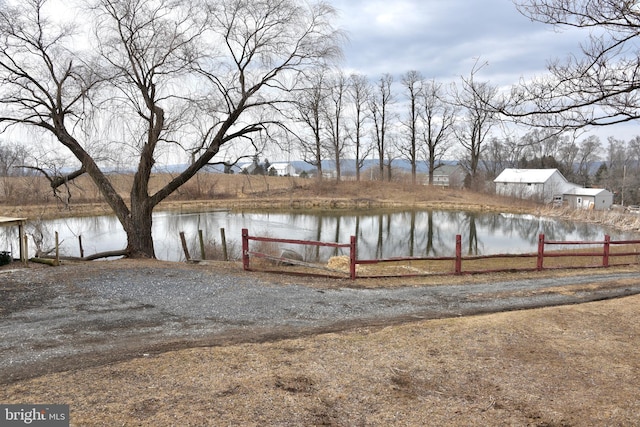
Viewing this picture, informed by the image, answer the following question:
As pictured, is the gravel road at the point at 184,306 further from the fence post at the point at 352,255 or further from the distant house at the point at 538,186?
the distant house at the point at 538,186

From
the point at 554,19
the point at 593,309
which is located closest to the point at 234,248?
the point at 593,309

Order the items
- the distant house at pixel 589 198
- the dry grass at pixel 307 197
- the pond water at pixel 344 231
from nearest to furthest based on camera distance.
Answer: the pond water at pixel 344 231, the dry grass at pixel 307 197, the distant house at pixel 589 198

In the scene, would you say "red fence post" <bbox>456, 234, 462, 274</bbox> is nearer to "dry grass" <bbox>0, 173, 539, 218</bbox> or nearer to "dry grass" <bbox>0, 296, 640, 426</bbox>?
"dry grass" <bbox>0, 296, 640, 426</bbox>

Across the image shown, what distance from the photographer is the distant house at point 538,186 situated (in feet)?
180

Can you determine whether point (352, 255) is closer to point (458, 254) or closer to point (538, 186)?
point (458, 254)

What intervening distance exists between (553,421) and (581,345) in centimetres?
251

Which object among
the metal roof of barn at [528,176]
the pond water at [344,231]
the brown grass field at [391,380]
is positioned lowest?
the pond water at [344,231]

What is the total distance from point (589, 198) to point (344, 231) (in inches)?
1549

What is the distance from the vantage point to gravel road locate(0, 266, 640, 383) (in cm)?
587

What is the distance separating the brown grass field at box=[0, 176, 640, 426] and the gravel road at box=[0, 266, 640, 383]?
0.58 metres

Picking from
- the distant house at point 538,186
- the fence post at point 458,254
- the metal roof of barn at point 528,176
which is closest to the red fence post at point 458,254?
the fence post at point 458,254

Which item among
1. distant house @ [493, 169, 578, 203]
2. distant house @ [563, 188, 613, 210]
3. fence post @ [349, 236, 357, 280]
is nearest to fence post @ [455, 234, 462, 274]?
fence post @ [349, 236, 357, 280]

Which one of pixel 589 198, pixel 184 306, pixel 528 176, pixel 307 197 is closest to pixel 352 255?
pixel 184 306

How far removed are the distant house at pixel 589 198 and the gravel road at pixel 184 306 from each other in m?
47.4
